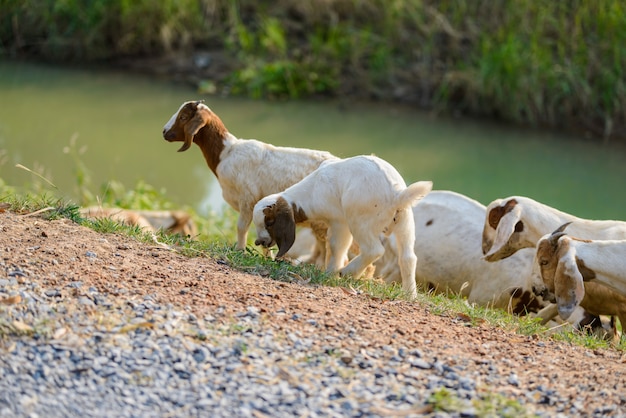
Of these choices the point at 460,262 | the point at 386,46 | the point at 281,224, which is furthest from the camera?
the point at 386,46

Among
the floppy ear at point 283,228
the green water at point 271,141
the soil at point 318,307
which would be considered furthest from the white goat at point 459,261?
the green water at point 271,141

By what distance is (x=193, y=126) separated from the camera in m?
7.76

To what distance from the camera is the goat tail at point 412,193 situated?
652 cm

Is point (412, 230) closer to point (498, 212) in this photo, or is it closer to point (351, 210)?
point (351, 210)

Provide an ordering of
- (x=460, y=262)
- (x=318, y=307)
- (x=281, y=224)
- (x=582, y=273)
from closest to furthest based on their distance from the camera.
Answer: (x=318, y=307) → (x=582, y=273) → (x=281, y=224) → (x=460, y=262)

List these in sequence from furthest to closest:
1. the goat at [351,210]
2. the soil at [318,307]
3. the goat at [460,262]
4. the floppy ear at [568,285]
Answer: the goat at [460,262], the goat at [351,210], the floppy ear at [568,285], the soil at [318,307]

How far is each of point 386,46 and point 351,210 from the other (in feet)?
37.2

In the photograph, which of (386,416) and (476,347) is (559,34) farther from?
(386,416)

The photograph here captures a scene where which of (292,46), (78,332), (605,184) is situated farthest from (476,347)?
(292,46)

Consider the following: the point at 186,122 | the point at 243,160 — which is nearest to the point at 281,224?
the point at 243,160

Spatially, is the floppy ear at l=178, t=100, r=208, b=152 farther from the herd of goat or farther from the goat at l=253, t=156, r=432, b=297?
the goat at l=253, t=156, r=432, b=297

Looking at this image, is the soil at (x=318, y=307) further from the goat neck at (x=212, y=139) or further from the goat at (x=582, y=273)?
the goat neck at (x=212, y=139)

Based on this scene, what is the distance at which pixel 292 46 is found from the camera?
18.3m

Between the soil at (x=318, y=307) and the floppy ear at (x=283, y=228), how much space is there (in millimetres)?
537
